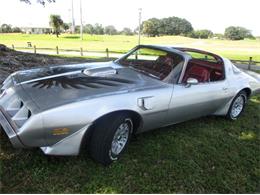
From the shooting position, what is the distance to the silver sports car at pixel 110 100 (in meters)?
2.66

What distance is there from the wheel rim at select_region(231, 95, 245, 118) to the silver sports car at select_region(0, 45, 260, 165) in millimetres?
178

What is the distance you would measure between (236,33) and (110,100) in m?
87.1

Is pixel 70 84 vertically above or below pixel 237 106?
above

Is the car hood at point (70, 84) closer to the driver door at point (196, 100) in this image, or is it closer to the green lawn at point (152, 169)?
the driver door at point (196, 100)

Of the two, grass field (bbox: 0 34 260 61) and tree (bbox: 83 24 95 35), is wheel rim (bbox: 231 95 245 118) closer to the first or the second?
grass field (bbox: 0 34 260 61)

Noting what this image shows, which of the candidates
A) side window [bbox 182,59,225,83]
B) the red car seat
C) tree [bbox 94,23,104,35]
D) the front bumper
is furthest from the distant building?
the front bumper

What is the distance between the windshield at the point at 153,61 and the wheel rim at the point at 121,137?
0.97 metres

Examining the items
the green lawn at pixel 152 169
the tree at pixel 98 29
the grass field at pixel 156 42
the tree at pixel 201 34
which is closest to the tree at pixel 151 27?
the tree at pixel 201 34

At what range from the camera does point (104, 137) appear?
282 centimetres

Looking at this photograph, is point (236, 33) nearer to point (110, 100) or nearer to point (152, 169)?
point (152, 169)

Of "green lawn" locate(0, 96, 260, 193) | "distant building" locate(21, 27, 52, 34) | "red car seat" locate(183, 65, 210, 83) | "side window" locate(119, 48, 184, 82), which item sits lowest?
"green lawn" locate(0, 96, 260, 193)

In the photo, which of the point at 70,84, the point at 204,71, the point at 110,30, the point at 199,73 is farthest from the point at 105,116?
the point at 110,30

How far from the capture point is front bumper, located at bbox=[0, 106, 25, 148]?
8.62ft

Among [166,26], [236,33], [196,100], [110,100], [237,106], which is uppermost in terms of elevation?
[166,26]
